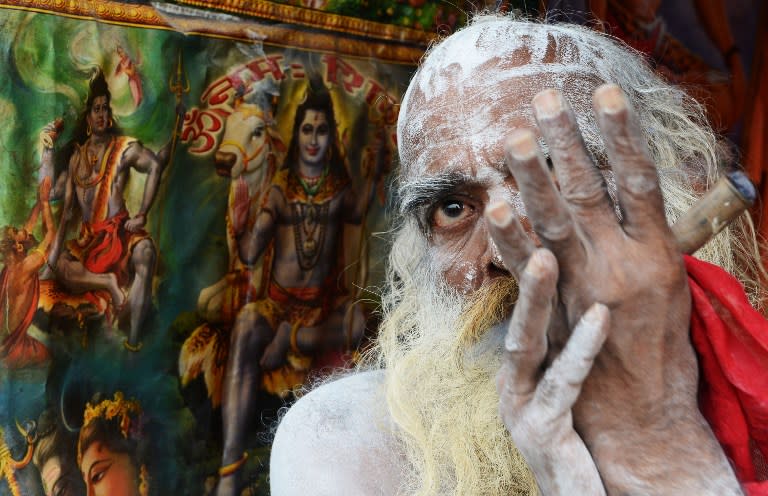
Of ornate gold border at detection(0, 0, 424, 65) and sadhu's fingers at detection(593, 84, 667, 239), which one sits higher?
sadhu's fingers at detection(593, 84, 667, 239)

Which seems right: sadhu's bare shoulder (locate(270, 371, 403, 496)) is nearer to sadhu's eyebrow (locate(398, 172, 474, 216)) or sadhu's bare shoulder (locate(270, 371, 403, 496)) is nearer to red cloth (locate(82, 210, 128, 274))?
sadhu's eyebrow (locate(398, 172, 474, 216))

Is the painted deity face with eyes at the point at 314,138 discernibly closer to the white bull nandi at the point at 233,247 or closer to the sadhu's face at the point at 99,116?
the white bull nandi at the point at 233,247

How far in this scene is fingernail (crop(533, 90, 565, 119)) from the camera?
102cm

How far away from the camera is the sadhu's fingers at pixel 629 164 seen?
3.27 feet

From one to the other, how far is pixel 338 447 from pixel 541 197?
3.58ft

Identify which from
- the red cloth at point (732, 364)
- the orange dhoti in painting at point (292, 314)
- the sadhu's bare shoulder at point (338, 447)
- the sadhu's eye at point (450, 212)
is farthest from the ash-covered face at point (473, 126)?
the orange dhoti in painting at point (292, 314)

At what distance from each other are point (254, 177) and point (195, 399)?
0.82m

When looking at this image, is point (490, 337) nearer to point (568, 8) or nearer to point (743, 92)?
point (568, 8)

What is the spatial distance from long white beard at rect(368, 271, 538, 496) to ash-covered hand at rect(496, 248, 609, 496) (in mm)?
516

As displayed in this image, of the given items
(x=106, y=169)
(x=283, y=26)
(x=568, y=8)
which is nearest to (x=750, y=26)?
(x=568, y=8)

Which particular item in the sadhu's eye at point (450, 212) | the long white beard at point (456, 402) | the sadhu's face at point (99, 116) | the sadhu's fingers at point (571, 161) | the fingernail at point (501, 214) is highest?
the sadhu's fingers at point (571, 161)

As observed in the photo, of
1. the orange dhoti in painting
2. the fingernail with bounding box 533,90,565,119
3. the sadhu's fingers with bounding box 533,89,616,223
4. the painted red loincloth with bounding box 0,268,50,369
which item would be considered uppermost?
the fingernail with bounding box 533,90,565,119

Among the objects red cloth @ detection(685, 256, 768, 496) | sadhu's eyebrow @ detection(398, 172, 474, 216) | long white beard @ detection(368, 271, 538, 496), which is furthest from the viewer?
sadhu's eyebrow @ detection(398, 172, 474, 216)

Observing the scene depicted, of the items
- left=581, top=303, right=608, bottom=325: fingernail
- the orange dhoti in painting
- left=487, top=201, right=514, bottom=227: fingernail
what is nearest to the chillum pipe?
A: left=581, top=303, right=608, bottom=325: fingernail
